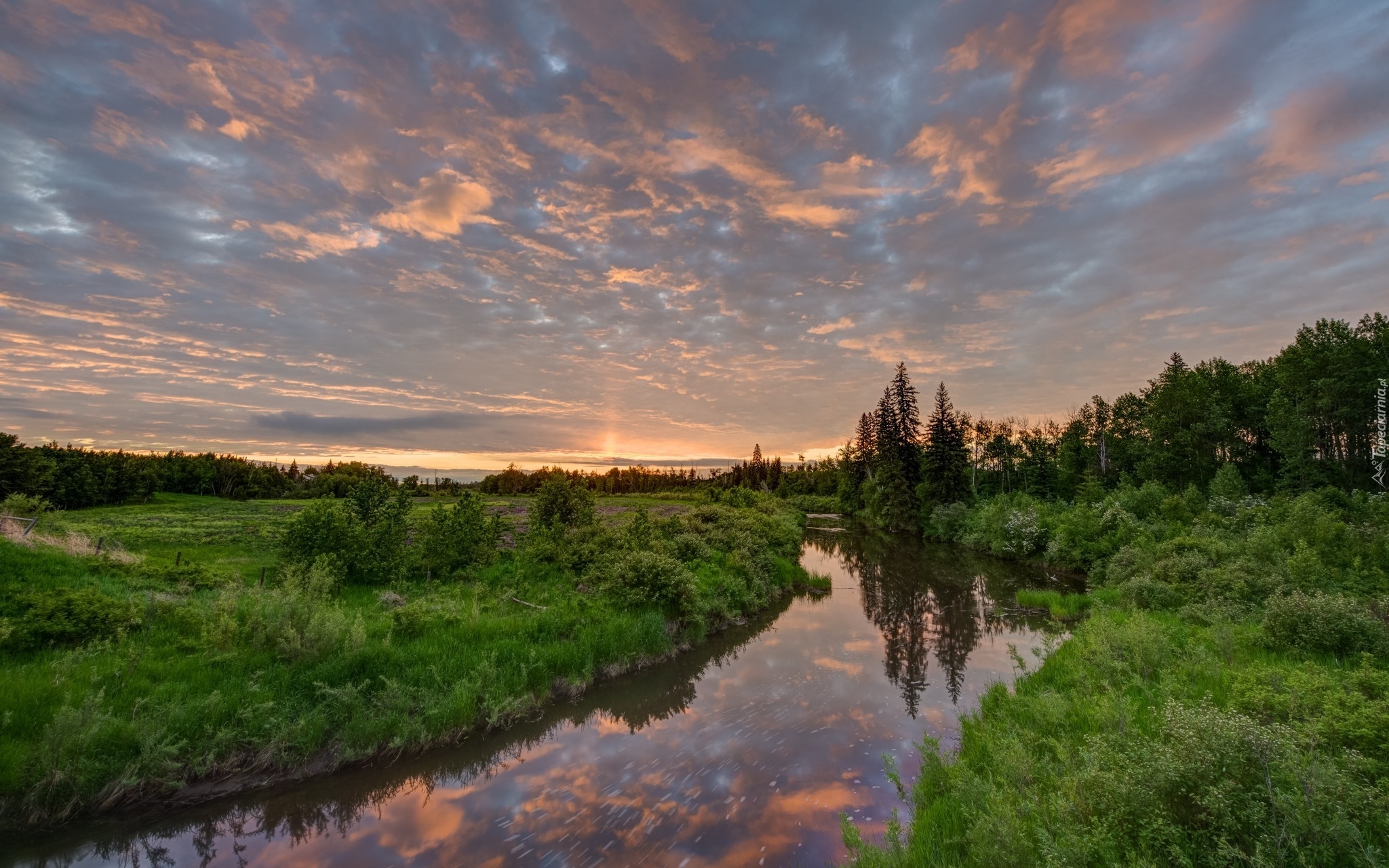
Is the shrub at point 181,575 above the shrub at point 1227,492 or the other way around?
the other way around

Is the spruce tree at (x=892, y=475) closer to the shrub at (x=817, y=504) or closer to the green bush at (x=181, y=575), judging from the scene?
the shrub at (x=817, y=504)

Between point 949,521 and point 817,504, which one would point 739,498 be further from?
point 817,504

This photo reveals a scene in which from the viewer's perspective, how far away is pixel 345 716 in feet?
35.1

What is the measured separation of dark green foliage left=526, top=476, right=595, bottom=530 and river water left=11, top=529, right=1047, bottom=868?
428 inches

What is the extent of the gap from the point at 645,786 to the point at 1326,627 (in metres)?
14.2

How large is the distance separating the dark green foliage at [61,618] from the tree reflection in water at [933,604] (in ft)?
61.8

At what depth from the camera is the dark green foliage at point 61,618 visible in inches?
412

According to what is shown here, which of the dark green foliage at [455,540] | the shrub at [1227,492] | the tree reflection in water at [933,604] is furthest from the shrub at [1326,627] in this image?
the dark green foliage at [455,540]

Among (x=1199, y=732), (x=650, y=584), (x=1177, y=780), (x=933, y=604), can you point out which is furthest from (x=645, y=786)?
(x=933, y=604)

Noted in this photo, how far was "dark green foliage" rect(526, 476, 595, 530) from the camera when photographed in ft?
84.8

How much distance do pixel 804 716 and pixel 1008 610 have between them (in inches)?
591

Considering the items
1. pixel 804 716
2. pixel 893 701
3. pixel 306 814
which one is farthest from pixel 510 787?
pixel 893 701

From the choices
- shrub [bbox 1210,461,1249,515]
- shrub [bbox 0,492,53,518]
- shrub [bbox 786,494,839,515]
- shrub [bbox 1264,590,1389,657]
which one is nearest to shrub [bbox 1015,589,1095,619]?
shrub [bbox 1264,590,1389,657]

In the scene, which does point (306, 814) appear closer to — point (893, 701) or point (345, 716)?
point (345, 716)
